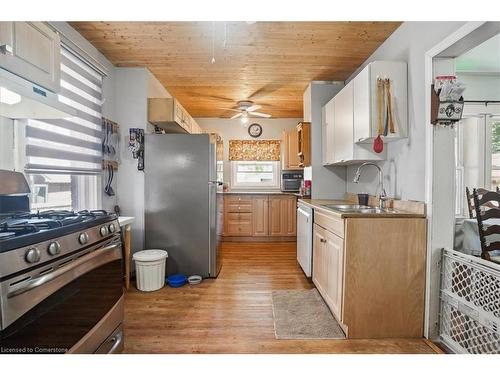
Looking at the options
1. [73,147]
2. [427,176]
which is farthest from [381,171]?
[73,147]

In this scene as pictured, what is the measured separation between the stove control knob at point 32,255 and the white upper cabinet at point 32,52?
86 centimetres

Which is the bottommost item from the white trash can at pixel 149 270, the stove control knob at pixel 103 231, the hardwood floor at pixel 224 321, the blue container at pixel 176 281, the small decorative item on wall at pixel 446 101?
the hardwood floor at pixel 224 321

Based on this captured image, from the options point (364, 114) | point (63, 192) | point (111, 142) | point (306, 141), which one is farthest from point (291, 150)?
point (63, 192)

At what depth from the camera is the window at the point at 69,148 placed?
2.02 meters

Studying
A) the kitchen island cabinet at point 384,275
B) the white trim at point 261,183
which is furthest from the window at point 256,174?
the kitchen island cabinet at point 384,275

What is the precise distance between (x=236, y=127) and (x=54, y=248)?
4.94 metres

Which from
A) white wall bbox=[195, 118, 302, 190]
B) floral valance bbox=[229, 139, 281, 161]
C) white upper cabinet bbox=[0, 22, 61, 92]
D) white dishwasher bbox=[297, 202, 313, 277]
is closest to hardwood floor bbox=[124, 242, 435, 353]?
white dishwasher bbox=[297, 202, 313, 277]

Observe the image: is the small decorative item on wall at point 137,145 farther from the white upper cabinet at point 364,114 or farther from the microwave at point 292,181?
the microwave at point 292,181

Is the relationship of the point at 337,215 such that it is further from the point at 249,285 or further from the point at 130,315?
the point at 130,315

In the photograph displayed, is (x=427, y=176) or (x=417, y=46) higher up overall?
(x=417, y=46)

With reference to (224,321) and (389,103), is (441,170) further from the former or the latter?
(224,321)

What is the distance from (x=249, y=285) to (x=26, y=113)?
2.46 m

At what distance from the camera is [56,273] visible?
1.08m
